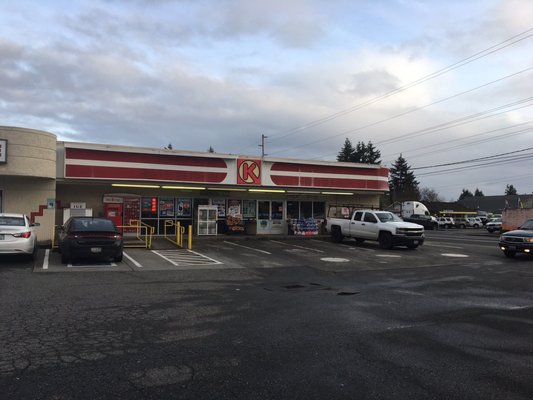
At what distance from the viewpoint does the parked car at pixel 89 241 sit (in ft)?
45.6

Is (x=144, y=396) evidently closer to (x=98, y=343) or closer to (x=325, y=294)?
(x=98, y=343)

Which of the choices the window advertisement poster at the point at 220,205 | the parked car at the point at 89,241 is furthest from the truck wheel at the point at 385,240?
the parked car at the point at 89,241

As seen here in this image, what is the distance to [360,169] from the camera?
2858 centimetres

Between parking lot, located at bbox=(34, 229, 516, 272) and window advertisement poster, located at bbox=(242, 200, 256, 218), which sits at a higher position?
window advertisement poster, located at bbox=(242, 200, 256, 218)

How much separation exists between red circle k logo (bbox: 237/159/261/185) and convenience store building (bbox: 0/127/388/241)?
53 millimetres

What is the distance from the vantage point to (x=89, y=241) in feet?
46.0

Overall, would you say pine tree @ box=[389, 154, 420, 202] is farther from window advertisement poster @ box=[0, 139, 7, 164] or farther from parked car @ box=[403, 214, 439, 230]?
window advertisement poster @ box=[0, 139, 7, 164]

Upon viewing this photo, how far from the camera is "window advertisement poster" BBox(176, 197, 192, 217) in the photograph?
25891 mm

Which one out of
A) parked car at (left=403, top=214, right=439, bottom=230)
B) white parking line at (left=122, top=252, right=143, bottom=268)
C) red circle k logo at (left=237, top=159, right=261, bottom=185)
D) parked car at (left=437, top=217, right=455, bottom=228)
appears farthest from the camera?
parked car at (left=437, top=217, right=455, bottom=228)

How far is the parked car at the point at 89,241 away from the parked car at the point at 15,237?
937 mm

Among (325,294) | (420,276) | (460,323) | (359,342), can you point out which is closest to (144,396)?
(359,342)

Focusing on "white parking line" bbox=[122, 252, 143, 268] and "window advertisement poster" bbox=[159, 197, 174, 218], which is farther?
"window advertisement poster" bbox=[159, 197, 174, 218]

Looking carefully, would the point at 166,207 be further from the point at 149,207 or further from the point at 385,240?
the point at 385,240

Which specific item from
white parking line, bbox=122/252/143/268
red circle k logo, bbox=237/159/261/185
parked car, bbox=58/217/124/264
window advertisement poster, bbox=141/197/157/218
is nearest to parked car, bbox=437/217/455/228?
red circle k logo, bbox=237/159/261/185
